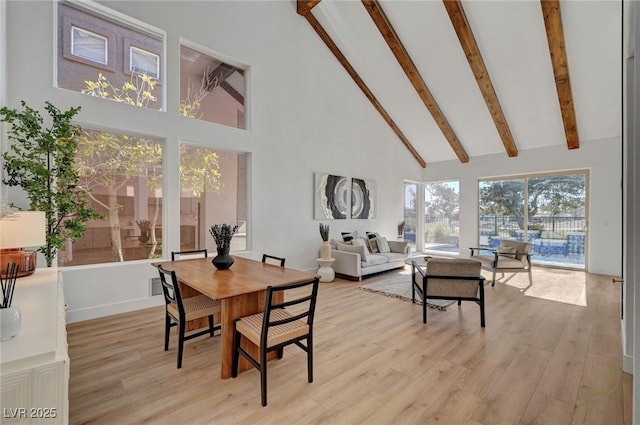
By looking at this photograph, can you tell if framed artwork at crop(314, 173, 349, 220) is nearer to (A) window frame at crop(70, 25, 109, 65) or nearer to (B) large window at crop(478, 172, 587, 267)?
(A) window frame at crop(70, 25, 109, 65)

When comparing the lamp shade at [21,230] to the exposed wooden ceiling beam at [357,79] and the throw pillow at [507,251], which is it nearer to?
the exposed wooden ceiling beam at [357,79]

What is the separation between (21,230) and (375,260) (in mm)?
4881

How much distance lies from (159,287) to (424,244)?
24.2 ft

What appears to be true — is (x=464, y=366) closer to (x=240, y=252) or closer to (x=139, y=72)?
(x=240, y=252)

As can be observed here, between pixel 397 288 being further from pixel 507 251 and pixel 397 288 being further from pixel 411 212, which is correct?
pixel 411 212

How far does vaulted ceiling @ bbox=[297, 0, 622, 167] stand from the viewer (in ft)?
13.9

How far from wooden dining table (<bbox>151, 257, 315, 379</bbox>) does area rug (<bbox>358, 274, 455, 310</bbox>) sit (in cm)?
235

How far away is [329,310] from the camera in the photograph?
3.65m

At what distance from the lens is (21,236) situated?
194cm

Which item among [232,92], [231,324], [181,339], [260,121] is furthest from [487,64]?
[181,339]

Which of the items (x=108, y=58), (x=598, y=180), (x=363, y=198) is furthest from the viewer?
(x=363, y=198)

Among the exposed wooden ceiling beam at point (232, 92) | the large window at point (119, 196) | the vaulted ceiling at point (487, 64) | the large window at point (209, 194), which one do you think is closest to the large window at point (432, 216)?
the vaulted ceiling at point (487, 64)

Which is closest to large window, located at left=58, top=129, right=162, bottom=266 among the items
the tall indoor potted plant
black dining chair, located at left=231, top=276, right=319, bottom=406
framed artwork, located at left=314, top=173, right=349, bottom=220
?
the tall indoor potted plant

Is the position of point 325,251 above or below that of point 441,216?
below
